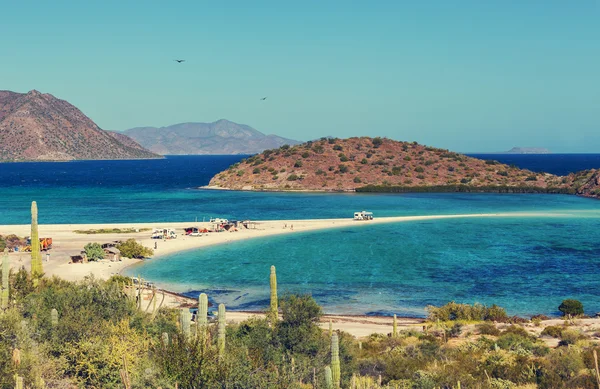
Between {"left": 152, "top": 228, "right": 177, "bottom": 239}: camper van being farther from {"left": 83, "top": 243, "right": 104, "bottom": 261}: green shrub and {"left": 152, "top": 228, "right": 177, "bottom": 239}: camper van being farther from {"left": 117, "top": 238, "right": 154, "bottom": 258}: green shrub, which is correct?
{"left": 83, "top": 243, "right": 104, "bottom": 261}: green shrub

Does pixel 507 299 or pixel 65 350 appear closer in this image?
pixel 65 350

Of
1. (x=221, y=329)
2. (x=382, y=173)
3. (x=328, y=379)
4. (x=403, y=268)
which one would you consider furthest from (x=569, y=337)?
(x=382, y=173)

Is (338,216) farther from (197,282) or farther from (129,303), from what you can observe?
(129,303)

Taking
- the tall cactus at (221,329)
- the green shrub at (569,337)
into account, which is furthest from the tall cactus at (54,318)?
the green shrub at (569,337)

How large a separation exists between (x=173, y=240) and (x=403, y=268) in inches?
1030

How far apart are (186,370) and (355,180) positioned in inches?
→ 5099

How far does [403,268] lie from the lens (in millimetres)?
53156

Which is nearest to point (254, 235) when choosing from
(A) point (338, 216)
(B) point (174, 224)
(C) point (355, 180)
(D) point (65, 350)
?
(B) point (174, 224)

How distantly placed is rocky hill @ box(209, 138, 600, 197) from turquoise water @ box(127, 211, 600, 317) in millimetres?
61877

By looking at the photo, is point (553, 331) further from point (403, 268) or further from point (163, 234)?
point (163, 234)

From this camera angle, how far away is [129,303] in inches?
1093

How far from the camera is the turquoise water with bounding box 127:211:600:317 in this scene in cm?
4200

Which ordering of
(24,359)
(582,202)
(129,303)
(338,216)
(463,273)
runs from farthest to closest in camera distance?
1. (582,202)
2. (338,216)
3. (463,273)
4. (129,303)
5. (24,359)

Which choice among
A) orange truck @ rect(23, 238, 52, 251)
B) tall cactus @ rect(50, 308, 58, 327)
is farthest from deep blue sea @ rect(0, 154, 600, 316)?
tall cactus @ rect(50, 308, 58, 327)
